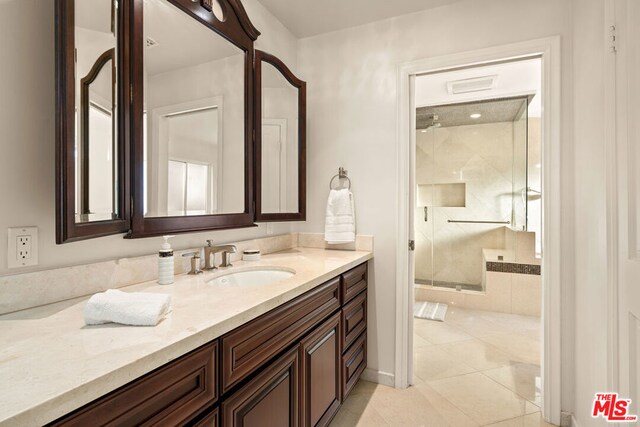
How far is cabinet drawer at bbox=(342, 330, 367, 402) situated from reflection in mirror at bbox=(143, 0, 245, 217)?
105 cm

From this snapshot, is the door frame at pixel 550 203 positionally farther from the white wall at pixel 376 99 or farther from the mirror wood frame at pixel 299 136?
the mirror wood frame at pixel 299 136

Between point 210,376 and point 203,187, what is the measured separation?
3.20 ft

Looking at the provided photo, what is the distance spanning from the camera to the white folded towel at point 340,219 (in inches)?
86.2

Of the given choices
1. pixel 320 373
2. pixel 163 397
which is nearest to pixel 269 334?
pixel 163 397

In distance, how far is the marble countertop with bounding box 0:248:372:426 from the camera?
1.80ft

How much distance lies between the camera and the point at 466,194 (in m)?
4.14

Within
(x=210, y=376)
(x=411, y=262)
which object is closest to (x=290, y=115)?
(x=411, y=262)

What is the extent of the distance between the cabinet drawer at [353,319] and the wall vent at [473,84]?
2239 millimetres

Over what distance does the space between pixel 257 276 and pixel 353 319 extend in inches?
25.4

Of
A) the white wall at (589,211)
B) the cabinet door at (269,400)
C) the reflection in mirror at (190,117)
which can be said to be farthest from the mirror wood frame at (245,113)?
the white wall at (589,211)

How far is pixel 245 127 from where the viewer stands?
5.96 feet

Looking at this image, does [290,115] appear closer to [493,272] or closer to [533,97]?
[533,97]

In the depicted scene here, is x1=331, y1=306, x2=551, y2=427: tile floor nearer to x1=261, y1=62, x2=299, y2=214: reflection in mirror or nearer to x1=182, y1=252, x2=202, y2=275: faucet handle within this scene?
x1=182, y1=252, x2=202, y2=275: faucet handle

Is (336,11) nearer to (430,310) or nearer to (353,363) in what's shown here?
(353,363)
